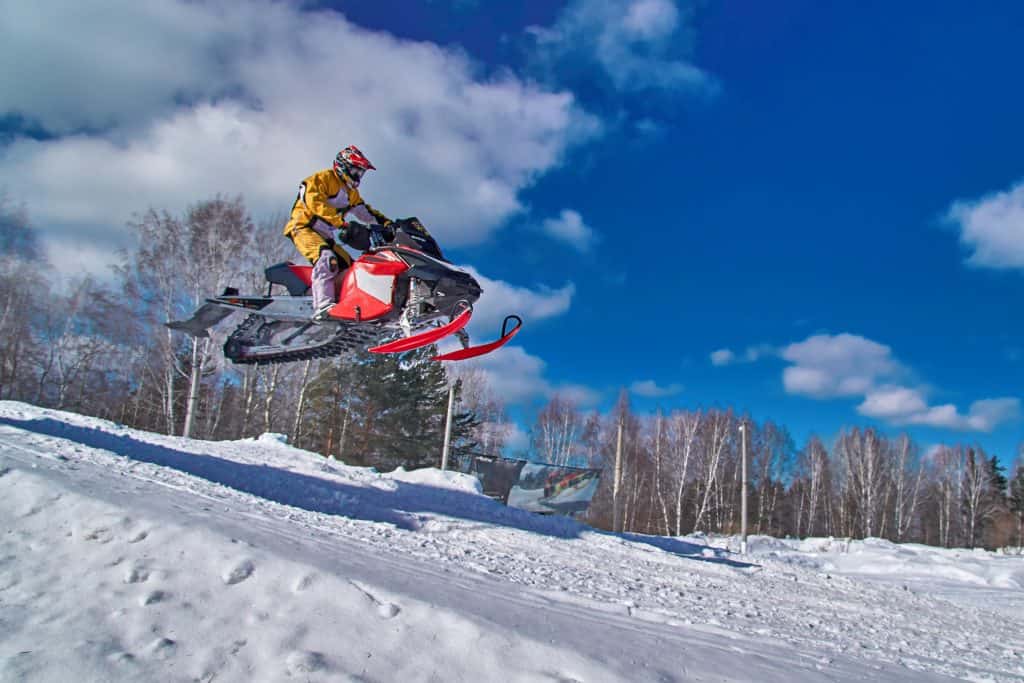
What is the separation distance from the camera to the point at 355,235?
6242mm

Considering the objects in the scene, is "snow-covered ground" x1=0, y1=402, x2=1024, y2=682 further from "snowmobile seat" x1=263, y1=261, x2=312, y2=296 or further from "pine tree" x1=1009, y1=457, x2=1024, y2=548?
"pine tree" x1=1009, y1=457, x2=1024, y2=548

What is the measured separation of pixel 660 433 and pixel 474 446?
1361cm

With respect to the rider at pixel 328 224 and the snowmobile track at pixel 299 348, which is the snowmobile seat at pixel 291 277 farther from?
the snowmobile track at pixel 299 348

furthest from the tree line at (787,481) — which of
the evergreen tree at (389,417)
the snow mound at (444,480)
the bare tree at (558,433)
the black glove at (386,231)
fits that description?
the black glove at (386,231)

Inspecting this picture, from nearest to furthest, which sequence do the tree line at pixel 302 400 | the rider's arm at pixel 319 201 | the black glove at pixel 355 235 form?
the rider's arm at pixel 319 201, the black glove at pixel 355 235, the tree line at pixel 302 400

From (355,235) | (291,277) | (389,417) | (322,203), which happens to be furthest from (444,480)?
(389,417)

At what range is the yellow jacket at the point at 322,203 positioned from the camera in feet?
19.9

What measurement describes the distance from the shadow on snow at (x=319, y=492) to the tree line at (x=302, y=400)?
1.59 metres

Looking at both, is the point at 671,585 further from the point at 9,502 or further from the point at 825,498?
the point at 825,498

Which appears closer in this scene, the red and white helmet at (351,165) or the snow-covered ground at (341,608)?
the snow-covered ground at (341,608)

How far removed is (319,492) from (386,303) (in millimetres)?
2208

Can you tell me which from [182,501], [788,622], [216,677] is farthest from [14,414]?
[788,622]

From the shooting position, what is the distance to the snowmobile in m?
5.56

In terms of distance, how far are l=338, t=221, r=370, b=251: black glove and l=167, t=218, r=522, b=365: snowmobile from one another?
4.8 inches
